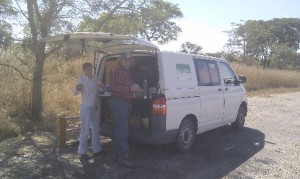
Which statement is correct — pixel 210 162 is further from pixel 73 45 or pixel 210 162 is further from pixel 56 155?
pixel 73 45

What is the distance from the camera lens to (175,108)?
7.01 meters

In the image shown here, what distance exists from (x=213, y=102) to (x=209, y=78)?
530 mm

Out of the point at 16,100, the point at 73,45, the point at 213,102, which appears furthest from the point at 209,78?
the point at 16,100

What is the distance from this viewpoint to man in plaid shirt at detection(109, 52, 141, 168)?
6477 mm

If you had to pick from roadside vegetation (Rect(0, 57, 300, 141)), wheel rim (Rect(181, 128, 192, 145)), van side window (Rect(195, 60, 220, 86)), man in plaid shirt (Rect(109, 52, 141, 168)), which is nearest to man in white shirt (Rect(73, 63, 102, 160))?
man in plaid shirt (Rect(109, 52, 141, 168))

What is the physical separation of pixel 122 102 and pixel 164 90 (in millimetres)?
783

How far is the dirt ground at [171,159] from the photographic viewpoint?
624 centimetres

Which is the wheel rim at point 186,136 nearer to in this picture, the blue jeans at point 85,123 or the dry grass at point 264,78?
the blue jeans at point 85,123

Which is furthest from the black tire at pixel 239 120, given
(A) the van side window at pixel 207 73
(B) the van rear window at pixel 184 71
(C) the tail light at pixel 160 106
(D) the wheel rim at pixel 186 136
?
(C) the tail light at pixel 160 106

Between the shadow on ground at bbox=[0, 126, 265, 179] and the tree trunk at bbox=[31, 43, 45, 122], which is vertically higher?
the tree trunk at bbox=[31, 43, 45, 122]

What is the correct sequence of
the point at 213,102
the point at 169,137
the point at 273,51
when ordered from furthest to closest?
the point at 273,51, the point at 213,102, the point at 169,137

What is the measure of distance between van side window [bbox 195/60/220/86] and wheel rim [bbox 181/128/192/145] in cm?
102

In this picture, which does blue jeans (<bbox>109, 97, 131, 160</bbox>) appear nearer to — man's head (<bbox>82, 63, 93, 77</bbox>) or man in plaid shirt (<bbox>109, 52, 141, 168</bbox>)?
man in plaid shirt (<bbox>109, 52, 141, 168</bbox>)

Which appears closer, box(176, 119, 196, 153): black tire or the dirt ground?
the dirt ground
